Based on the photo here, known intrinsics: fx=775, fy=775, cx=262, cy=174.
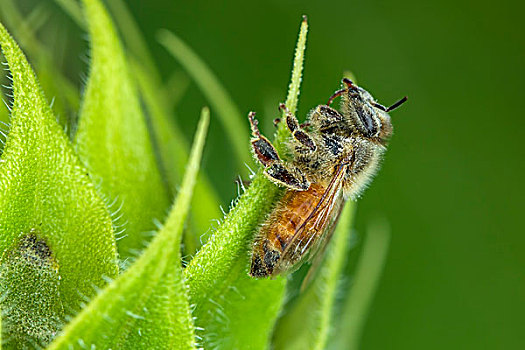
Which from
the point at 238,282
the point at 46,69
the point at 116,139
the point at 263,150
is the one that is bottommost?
the point at 238,282

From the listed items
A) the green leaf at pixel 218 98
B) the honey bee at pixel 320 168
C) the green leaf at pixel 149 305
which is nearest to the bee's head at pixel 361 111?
the honey bee at pixel 320 168

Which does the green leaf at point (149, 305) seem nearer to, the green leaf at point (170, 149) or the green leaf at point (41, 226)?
the green leaf at point (41, 226)

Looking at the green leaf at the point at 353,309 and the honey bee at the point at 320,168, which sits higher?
the honey bee at the point at 320,168

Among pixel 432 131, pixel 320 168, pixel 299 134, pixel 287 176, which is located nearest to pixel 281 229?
pixel 287 176

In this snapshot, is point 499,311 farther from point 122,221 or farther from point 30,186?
point 30,186

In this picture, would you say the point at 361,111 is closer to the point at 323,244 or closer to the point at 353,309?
the point at 323,244

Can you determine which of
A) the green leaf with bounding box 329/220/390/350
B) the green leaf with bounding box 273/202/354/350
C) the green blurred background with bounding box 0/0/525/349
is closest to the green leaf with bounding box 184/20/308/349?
the green leaf with bounding box 273/202/354/350

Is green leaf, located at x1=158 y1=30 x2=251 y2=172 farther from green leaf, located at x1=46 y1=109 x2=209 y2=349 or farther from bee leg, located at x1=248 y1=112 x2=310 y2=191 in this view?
green leaf, located at x1=46 y1=109 x2=209 y2=349
